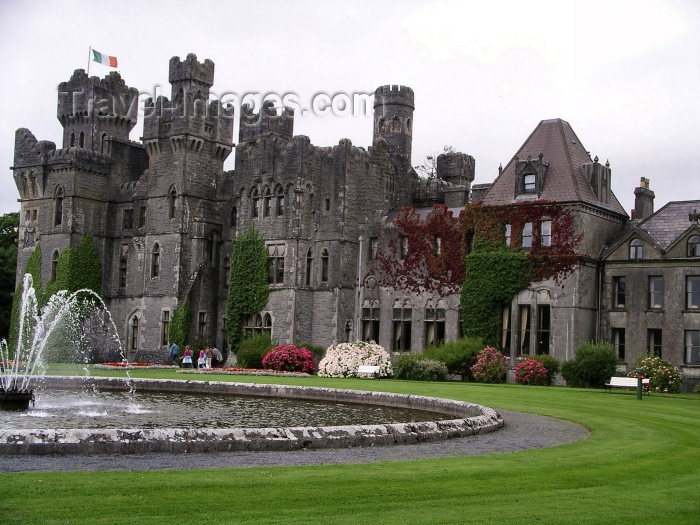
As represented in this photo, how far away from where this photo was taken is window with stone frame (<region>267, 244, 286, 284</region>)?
49.5m

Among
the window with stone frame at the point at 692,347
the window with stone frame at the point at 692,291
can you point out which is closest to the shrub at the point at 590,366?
the window with stone frame at the point at 692,347

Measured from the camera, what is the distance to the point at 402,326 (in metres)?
46.9

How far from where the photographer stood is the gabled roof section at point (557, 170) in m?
41.8

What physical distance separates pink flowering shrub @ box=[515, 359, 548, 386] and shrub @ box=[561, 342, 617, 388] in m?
1.00

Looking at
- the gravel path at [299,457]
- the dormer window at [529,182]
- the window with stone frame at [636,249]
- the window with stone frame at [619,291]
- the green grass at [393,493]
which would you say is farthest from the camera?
the dormer window at [529,182]

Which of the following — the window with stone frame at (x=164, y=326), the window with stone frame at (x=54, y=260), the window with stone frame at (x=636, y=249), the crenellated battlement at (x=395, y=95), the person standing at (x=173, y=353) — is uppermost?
the crenellated battlement at (x=395, y=95)

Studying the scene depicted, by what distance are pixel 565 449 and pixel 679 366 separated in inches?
1013

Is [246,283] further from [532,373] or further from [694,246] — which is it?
[694,246]

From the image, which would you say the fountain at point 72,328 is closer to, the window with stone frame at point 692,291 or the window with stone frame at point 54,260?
the window with stone frame at point 54,260

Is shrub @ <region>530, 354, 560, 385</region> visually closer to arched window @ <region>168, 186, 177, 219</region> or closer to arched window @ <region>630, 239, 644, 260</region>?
arched window @ <region>630, 239, 644, 260</region>

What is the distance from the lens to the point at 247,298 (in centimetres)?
4981

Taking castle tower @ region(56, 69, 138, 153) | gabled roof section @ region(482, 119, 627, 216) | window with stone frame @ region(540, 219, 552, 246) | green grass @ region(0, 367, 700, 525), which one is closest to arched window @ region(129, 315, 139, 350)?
castle tower @ region(56, 69, 138, 153)

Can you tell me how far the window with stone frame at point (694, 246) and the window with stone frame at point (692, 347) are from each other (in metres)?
3.34

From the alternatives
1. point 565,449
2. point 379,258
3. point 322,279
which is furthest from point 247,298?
point 565,449
